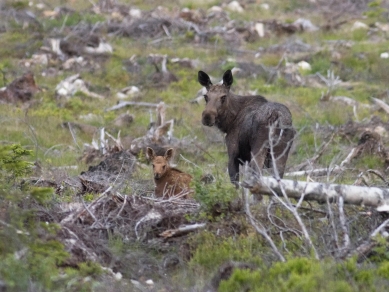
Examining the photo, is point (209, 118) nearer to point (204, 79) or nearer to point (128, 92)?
point (204, 79)

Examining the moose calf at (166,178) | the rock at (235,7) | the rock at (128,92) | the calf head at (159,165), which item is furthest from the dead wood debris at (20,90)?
the rock at (235,7)

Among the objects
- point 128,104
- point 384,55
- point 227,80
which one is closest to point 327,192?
point 227,80

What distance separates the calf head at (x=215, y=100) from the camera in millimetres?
11281

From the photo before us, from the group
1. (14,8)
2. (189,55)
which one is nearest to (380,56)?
(189,55)

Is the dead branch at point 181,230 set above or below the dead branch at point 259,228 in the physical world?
below

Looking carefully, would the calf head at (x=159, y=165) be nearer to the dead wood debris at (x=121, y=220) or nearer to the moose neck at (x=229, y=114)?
the moose neck at (x=229, y=114)

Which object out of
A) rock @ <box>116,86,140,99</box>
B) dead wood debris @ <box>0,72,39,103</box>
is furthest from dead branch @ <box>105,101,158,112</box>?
dead wood debris @ <box>0,72,39,103</box>

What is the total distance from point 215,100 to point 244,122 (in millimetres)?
529

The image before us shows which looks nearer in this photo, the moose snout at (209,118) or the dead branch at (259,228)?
the dead branch at (259,228)

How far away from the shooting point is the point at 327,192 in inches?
329

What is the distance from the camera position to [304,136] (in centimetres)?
1811

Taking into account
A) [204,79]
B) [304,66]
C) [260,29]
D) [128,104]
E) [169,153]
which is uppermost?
[204,79]

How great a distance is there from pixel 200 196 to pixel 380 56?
17469 mm

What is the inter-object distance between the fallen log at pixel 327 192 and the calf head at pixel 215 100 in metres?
2.98
